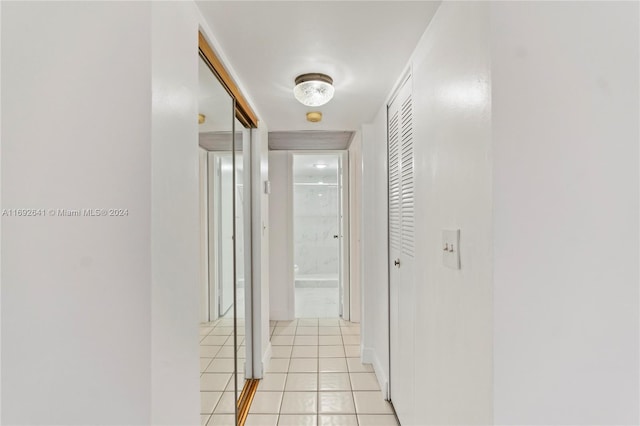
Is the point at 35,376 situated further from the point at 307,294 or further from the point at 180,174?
the point at 307,294

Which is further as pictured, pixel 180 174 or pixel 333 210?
pixel 333 210

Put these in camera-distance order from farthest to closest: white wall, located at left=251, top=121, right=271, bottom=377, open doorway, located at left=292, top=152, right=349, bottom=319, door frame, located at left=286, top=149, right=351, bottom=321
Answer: open doorway, located at left=292, top=152, right=349, bottom=319 < door frame, located at left=286, top=149, right=351, bottom=321 < white wall, located at left=251, top=121, right=271, bottom=377

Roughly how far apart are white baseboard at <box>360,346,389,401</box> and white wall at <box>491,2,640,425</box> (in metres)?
1.46

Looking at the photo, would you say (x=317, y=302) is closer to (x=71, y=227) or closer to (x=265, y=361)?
(x=265, y=361)

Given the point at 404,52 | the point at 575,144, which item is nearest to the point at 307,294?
the point at 404,52

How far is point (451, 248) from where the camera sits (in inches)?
39.8

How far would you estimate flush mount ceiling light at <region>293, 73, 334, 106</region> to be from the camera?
1.67 m

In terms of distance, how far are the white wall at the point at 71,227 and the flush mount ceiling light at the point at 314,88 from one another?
1022mm

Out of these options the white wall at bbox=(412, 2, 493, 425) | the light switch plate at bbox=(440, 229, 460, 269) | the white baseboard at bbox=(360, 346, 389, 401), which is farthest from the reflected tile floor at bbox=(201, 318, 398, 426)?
the light switch plate at bbox=(440, 229, 460, 269)

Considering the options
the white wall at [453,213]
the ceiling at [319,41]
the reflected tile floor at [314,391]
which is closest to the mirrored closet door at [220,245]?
the reflected tile floor at [314,391]

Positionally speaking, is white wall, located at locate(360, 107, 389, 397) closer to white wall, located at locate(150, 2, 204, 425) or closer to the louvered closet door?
the louvered closet door

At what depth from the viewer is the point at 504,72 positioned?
770 mm

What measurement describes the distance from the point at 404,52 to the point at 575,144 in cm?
90

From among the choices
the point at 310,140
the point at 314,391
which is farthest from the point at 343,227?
the point at 314,391
